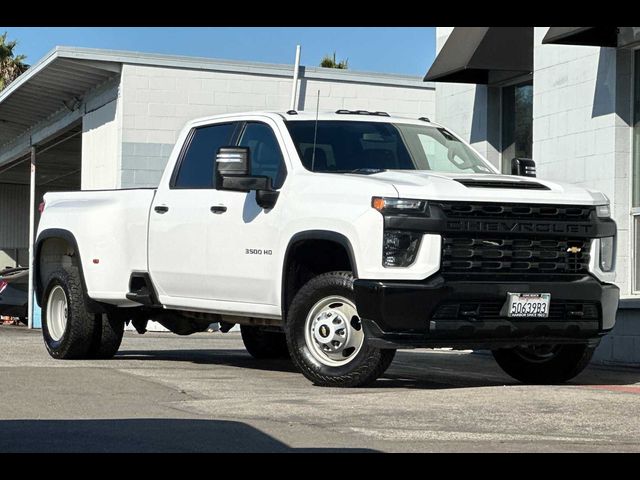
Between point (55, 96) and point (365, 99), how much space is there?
6.60m

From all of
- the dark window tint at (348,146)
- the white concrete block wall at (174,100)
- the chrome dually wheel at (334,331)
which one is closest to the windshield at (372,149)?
the dark window tint at (348,146)

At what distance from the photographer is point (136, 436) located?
6.73m

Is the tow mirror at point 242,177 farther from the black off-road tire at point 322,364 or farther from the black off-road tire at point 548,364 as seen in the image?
the black off-road tire at point 548,364

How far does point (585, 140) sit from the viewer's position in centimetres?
1406

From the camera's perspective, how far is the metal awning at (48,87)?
23.1 meters

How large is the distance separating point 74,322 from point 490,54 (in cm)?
612

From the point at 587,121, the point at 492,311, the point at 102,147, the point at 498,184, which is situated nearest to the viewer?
the point at 492,311

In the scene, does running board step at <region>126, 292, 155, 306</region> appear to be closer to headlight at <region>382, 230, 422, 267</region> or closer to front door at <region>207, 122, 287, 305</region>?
front door at <region>207, 122, 287, 305</region>

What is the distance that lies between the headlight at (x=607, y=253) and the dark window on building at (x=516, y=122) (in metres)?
6.14

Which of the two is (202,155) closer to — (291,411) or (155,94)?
(291,411)

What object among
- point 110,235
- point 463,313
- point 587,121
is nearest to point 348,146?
point 463,313

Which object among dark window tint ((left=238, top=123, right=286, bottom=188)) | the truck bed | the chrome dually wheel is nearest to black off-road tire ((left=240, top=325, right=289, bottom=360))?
the truck bed
